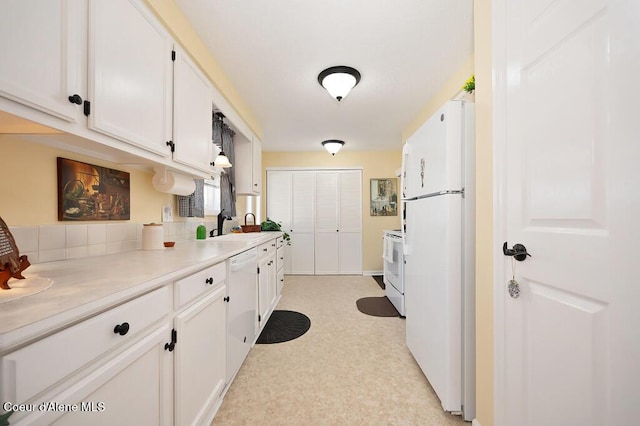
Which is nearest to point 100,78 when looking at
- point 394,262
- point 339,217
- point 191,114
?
point 191,114

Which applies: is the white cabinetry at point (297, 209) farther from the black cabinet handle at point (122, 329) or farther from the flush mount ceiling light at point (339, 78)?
the black cabinet handle at point (122, 329)

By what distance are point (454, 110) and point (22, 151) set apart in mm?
2116

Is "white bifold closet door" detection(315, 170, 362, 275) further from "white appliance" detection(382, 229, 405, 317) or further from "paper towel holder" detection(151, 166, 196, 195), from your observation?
"paper towel holder" detection(151, 166, 196, 195)

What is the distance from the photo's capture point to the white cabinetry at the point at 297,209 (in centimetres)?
541

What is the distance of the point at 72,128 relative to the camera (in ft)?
Answer: 3.25

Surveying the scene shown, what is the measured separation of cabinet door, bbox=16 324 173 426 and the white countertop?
171 millimetres

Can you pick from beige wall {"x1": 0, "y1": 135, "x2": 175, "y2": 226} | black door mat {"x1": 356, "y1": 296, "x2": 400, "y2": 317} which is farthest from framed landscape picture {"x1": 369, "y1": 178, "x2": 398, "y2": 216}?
beige wall {"x1": 0, "y1": 135, "x2": 175, "y2": 226}

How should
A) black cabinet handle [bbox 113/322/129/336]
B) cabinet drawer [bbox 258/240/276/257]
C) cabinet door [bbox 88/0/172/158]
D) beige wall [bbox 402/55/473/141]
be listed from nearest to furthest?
1. black cabinet handle [bbox 113/322/129/336]
2. cabinet door [bbox 88/0/172/158]
3. beige wall [bbox 402/55/473/141]
4. cabinet drawer [bbox 258/240/276/257]

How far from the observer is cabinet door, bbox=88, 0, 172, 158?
107 centimetres

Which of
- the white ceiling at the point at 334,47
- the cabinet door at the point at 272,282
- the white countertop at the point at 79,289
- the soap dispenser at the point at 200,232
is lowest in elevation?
the cabinet door at the point at 272,282

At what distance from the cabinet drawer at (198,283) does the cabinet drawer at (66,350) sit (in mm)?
207

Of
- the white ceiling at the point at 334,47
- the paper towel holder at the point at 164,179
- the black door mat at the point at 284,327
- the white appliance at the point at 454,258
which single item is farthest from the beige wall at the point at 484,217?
the paper towel holder at the point at 164,179

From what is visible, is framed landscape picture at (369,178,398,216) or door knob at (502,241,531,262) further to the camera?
framed landscape picture at (369,178,398,216)

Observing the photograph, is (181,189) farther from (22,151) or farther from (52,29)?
(52,29)
